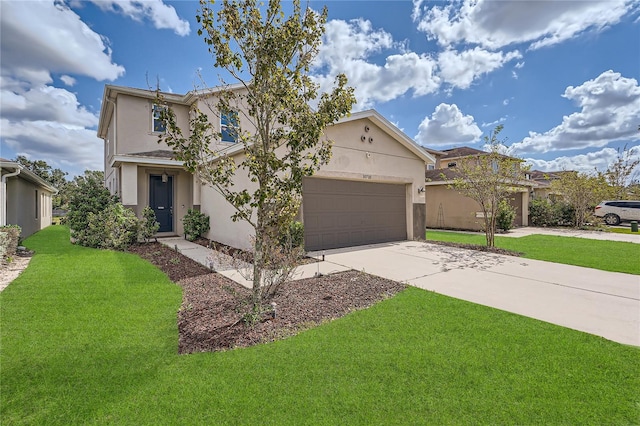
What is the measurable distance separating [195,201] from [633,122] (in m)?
26.1

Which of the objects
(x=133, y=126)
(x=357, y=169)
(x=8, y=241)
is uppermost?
(x=133, y=126)

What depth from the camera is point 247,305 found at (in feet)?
14.5

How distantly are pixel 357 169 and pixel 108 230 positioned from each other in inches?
350

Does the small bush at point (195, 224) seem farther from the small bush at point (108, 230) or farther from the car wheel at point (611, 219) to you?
the car wheel at point (611, 219)

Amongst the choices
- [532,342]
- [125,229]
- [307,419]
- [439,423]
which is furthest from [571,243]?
[125,229]

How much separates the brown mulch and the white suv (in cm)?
2348

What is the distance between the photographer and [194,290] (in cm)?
566

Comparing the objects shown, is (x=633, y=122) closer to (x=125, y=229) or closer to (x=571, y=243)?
(x=571, y=243)

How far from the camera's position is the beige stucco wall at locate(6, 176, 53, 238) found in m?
11.3

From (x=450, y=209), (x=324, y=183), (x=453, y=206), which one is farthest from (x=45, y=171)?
(x=453, y=206)

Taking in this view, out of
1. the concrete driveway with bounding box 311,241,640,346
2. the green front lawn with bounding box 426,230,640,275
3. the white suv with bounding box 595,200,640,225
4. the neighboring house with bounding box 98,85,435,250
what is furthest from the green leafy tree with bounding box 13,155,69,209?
the white suv with bounding box 595,200,640,225

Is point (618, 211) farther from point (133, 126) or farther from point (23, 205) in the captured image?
point (23, 205)

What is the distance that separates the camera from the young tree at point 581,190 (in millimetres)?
17094

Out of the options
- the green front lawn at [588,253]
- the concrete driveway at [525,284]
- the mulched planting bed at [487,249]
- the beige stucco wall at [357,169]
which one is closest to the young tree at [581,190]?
the green front lawn at [588,253]
